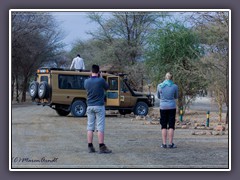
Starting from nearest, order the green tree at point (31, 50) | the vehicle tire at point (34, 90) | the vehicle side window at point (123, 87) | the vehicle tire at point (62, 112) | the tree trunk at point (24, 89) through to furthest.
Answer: the vehicle tire at point (34, 90) < the vehicle tire at point (62, 112) < the vehicle side window at point (123, 87) < the tree trunk at point (24, 89) < the green tree at point (31, 50)

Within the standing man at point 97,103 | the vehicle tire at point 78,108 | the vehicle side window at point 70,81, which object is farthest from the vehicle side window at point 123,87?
the standing man at point 97,103

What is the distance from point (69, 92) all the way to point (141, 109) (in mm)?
3604

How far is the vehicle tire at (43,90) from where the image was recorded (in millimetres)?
21453

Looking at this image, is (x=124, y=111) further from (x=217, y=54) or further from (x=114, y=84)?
(x=217, y=54)

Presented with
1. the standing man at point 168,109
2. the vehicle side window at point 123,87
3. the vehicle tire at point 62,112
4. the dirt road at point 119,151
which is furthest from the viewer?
the vehicle side window at point 123,87

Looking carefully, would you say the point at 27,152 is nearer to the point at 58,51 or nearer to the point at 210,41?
the point at 210,41

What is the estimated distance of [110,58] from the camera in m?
31.8

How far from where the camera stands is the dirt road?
941 centimetres

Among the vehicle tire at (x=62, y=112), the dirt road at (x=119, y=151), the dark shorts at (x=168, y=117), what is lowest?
the dirt road at (x=119, y=151)

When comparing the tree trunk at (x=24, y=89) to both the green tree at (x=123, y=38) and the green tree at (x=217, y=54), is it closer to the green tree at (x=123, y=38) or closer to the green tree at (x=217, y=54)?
the green tree at (x=123, y=38)

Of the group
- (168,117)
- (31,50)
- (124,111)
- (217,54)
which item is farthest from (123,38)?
(168,117)

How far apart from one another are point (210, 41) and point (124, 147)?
26.4 ft

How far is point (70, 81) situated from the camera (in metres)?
22.4
